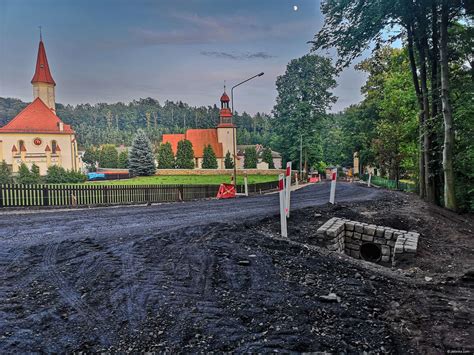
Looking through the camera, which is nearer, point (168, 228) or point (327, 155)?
point (168, 228)

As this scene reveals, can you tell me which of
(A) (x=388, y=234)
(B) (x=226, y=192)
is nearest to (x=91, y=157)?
(B) (x=226, y=192)

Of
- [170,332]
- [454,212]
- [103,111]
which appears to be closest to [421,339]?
→ [170,332]

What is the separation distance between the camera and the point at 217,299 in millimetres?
3428

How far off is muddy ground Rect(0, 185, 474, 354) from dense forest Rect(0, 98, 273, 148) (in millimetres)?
99317

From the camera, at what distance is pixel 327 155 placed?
72000 millimetres

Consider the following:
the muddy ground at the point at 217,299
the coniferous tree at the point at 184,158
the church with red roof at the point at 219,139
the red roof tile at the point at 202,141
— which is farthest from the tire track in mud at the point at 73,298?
the red roof tile at the point at 202,141

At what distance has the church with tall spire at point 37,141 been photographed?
187 ft

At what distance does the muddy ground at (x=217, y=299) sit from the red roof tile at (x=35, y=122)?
205ft

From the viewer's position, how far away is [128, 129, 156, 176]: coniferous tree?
57.2 m

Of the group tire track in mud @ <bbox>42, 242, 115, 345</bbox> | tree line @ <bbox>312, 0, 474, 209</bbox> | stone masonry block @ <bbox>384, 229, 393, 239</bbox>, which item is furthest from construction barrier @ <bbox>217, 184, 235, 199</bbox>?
tire track in mud @ <bbox>42, 242, 115, 345</bbox>

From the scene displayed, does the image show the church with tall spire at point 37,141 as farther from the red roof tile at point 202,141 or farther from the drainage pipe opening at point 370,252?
the drainage pipe opening at point 370,252

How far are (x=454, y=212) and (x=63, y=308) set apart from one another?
41.9 feet

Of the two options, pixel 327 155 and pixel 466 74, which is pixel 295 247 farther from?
pixel 327 155

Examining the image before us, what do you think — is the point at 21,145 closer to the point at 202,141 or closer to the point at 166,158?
the point at 166,158
